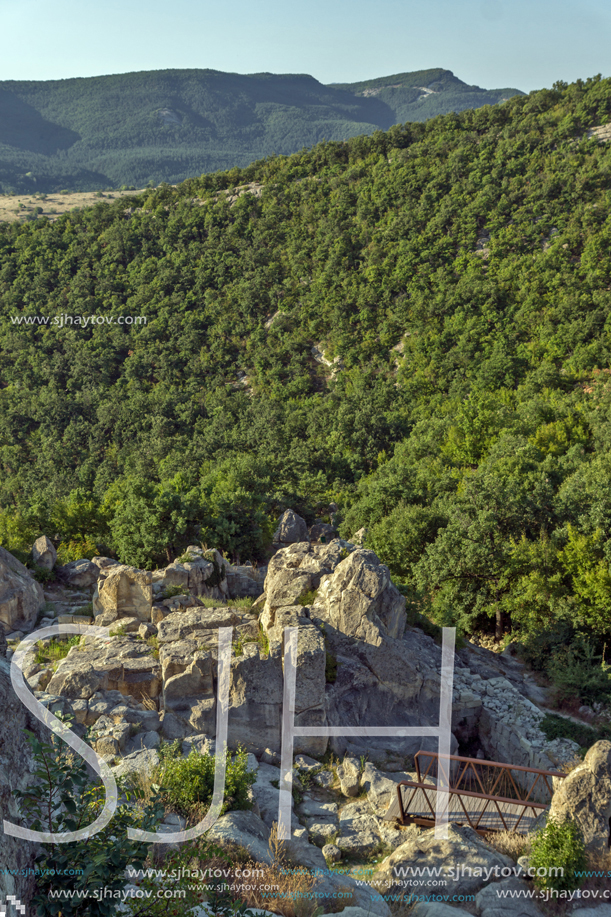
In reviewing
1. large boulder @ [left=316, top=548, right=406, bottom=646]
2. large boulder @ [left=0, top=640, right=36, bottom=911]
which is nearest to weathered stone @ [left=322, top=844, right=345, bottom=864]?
large boulder @ [left=316, top=548, right=406, bottom=646]

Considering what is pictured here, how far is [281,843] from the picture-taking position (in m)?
9.23

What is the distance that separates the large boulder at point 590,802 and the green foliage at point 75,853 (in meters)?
6.65

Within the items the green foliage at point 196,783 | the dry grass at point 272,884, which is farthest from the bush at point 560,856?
the green foliage at point 196,783

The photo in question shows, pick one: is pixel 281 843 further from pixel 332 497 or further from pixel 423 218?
pixel 423 218

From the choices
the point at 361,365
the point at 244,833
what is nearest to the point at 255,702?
the point at 244,833

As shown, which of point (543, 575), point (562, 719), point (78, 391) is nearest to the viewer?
point (562, 719)

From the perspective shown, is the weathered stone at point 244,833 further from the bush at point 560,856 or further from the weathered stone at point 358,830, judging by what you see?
the bush at point 560,856

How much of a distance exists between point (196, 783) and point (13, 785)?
4.26 m

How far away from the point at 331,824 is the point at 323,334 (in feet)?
147

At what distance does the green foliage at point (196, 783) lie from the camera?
29.9ft

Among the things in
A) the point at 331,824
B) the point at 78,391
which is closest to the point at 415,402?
the point at 78,391

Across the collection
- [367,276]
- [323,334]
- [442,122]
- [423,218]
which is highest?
[442,122]

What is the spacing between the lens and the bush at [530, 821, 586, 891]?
26.8 ft

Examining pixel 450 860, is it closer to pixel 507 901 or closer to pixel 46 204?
pixel 507 901
